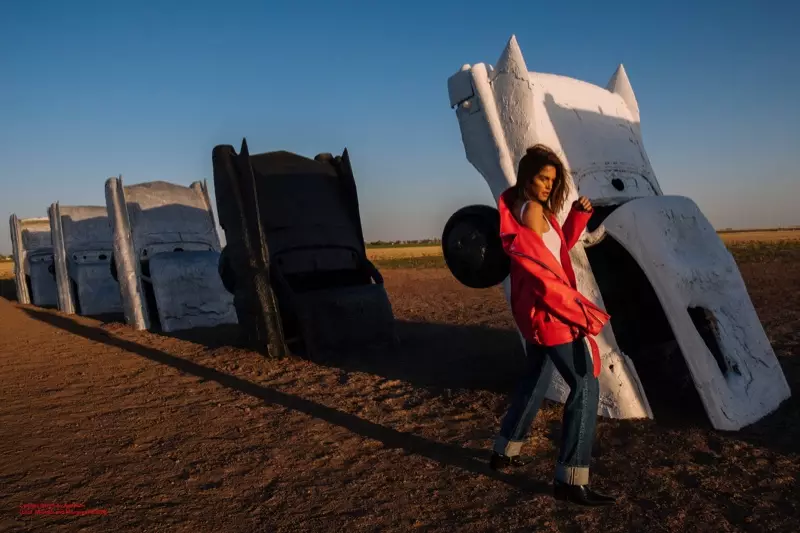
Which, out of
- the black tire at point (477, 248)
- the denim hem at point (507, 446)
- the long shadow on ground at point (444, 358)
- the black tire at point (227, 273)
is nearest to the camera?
the denim hem at point (507, 446)

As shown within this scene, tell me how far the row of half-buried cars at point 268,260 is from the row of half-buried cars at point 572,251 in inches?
0.9

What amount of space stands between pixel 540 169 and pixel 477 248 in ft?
4.20

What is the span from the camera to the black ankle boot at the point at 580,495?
9.54 ft

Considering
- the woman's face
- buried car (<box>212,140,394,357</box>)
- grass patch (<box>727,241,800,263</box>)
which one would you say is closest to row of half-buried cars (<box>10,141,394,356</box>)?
buried car (<box>212,140,394,357</box>)

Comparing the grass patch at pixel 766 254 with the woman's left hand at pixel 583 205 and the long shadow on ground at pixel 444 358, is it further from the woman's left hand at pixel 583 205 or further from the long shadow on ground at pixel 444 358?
the woman's left hand at pixel 583 205

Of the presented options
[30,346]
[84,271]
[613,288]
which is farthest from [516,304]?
[84,271]

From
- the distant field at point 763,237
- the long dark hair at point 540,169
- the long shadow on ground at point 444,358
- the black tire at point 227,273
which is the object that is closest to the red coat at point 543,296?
the long dark hair at point 540,169

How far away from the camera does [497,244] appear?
4.12 m

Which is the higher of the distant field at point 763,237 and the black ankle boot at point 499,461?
the black ankle boot at point 499,461

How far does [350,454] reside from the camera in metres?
3.98

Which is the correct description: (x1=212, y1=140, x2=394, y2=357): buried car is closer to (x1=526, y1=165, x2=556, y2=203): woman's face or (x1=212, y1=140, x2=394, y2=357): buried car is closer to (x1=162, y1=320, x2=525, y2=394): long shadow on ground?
(x1=162, y1=320, x2=525, y2=394): long shadow on ground

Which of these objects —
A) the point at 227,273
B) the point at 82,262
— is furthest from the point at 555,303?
the point at 82,262

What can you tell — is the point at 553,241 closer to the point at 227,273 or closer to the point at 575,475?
the point at 575,475

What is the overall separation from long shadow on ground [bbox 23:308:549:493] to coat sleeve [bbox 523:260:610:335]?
1.01 m
